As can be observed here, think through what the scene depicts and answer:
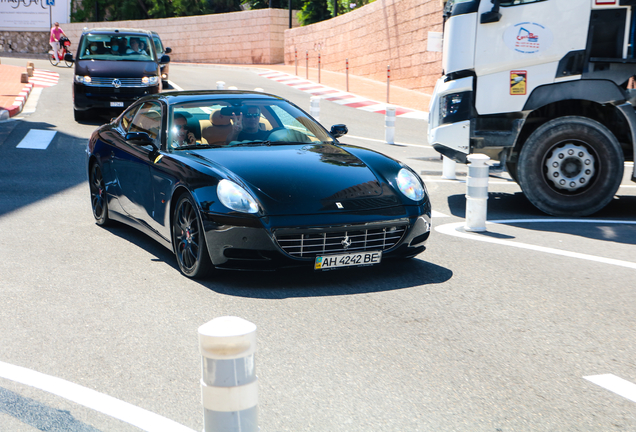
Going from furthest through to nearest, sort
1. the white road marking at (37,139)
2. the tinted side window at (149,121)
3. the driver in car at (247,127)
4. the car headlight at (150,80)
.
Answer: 1. the car headlight at (150,80)
2. the white road marking at (37,139)
3. the tinted side window at (149,121)
4. the driver in car at (247,127)

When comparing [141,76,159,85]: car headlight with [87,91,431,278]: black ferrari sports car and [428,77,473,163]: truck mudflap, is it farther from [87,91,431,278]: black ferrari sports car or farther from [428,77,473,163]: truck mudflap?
[87,91,431,278]: black ferrari sports car

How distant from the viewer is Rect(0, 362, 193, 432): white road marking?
3.29 meters

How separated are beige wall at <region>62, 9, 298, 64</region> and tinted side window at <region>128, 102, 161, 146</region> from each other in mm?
41091

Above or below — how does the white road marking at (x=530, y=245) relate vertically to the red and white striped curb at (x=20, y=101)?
below

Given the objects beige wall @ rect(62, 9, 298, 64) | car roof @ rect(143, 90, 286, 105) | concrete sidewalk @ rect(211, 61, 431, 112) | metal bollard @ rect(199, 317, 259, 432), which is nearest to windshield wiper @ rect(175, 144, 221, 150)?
car roof @ rect(143, 90, 286, 105)

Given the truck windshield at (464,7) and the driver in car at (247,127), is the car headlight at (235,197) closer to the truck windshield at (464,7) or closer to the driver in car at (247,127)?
the driver in car at (247,127)

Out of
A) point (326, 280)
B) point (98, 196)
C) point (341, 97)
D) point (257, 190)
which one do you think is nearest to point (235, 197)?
point (257, 190)

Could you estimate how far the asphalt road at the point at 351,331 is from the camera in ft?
11.3

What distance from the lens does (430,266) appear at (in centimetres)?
618

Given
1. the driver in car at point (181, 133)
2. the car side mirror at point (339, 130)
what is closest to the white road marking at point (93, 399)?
the driver in car at point (181, 133)

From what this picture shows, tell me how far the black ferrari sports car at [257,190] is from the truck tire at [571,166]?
262cm

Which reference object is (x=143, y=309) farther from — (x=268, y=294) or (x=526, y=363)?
(x=526, y=363)

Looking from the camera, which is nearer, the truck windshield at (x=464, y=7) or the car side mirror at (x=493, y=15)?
the car side mirror at (x=493, y=15)

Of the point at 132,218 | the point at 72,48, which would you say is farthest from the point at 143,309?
the point at 72,48
